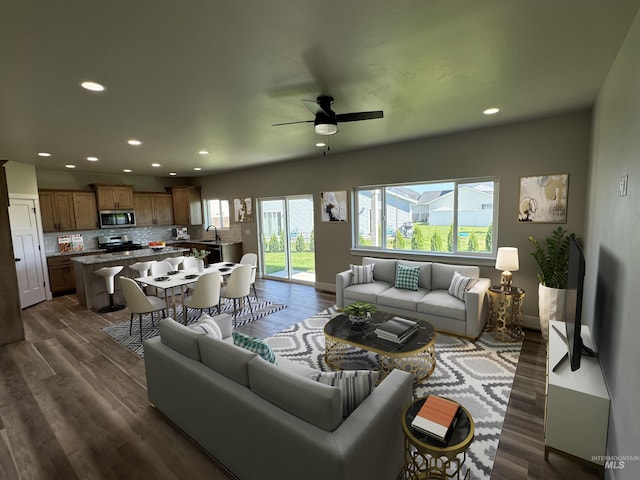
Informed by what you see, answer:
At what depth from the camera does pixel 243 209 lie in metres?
7.75

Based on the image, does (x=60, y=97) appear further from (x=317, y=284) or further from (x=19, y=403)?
(x=317, y=284)

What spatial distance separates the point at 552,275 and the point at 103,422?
5.04 metres

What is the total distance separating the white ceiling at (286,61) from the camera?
5.37 feet

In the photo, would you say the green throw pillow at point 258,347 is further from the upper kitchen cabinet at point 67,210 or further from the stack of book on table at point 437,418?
the upper kitchen cabinet at point 67,210

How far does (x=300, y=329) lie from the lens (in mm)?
4273

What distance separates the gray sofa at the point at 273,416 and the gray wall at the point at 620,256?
112 cm

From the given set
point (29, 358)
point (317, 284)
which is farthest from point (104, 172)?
point (317, 284)

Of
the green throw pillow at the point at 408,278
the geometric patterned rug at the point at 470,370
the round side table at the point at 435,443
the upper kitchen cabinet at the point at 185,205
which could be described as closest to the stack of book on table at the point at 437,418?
the round side table at the point at 435,443

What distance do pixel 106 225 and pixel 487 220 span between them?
8.39 m

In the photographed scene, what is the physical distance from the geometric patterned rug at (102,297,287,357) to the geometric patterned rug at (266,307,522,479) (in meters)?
0.86

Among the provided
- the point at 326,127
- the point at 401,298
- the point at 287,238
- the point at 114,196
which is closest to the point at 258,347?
the point at 326,127

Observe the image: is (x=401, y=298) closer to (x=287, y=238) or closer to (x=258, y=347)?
(x=258, y=347)

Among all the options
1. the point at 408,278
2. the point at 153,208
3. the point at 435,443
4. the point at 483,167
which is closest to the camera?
the point at 435,443

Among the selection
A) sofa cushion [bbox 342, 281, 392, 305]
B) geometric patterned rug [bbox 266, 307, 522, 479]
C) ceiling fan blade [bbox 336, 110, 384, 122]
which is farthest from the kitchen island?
ceiling fan blade [bbox 336, 110, 384, 122]
